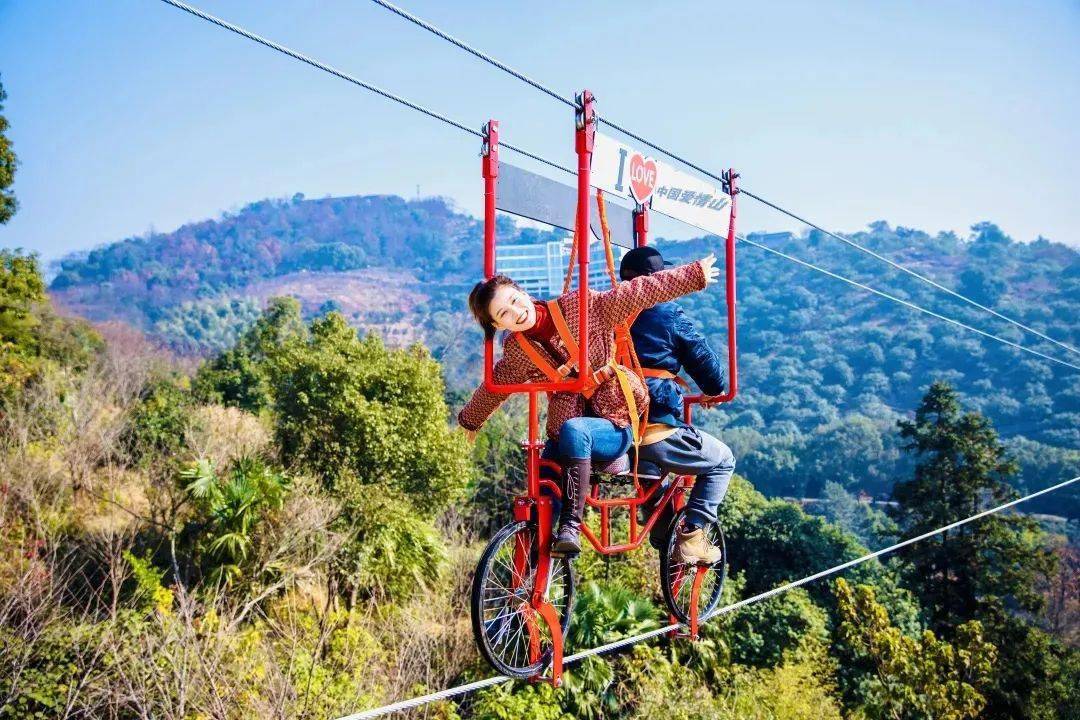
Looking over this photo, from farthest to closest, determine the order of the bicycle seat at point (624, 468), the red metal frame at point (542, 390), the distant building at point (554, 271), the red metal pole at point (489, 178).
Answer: the distant building at point (554, 271), the bicycle seat at point (624, 468), the red metal pole at point (489, 178), the red metal frame at point (542, 390)

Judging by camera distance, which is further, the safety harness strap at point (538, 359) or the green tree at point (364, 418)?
the green tree at point (364, 418)

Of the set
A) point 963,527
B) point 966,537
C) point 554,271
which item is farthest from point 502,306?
point 963,527

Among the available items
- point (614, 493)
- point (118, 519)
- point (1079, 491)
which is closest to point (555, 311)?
point (118, 519)

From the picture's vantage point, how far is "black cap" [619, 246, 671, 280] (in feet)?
14.0

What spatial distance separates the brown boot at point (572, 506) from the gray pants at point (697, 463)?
58 cm

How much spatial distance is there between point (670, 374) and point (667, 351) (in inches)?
4.6

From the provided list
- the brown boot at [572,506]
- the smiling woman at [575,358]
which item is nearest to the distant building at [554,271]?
the smiling woman at [575,358]

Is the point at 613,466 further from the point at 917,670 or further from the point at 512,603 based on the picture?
the point at 917,670

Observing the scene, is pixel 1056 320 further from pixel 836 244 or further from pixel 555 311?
pixel 555 311

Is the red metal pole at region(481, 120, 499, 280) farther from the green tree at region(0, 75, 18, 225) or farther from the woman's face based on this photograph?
the green tree at region(0, 75, 18, 225)

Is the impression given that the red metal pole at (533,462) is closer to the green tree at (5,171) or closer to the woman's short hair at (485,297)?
the woman's short hair at (485,297)

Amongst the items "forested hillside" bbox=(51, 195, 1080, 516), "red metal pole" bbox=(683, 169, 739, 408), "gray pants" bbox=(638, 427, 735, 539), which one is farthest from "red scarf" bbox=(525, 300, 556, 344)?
"forested hillside" bbox=(51, 195, 1080, 516)

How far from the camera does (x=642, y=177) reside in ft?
14.3

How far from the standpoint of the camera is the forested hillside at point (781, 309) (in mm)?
66562
